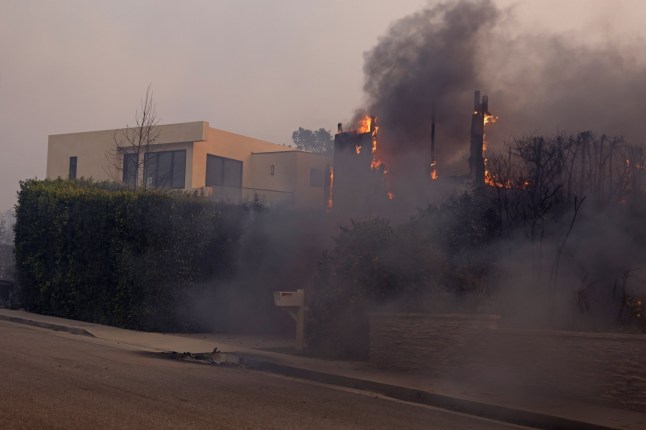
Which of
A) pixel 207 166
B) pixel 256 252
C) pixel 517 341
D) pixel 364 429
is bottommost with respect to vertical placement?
pixel 364 429

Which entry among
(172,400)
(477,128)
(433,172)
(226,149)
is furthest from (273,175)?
(172,400)

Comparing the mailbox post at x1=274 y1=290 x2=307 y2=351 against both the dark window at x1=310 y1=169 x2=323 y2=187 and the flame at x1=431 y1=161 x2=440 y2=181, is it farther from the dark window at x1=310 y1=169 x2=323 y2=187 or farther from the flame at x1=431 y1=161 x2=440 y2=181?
the dark window at x1=310 y1=169 x2=323 y2=187

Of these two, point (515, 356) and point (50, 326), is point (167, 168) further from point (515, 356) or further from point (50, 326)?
point (515, 356)

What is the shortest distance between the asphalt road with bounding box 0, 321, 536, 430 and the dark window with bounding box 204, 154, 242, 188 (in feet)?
66.5

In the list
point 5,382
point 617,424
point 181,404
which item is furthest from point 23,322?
point 617,424

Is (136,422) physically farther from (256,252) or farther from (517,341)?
(256,252)

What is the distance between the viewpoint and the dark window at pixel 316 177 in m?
29.8

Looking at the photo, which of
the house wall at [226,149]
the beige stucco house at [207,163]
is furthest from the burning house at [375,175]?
the house wall at [226,149]

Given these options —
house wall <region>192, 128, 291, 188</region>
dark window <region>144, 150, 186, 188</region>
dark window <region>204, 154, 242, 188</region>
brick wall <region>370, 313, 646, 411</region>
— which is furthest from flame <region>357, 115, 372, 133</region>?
dark window <region>144, 150, 186, 188</region>

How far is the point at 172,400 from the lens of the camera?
784cm

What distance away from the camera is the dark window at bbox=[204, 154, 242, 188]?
3114cm

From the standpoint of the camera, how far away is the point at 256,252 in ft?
54.9

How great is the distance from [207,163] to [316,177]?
4.65 m

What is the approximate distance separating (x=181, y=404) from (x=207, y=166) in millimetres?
23913
